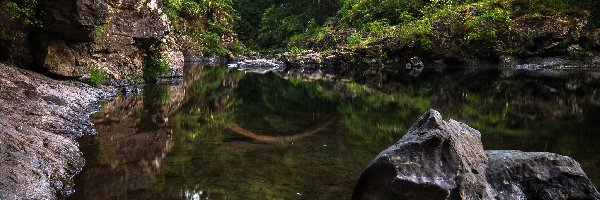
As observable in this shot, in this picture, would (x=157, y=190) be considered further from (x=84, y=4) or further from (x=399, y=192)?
(x=84, y=4)

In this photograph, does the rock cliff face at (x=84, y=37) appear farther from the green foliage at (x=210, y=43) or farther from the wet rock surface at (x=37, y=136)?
the green foliage at (x=210, y=43)

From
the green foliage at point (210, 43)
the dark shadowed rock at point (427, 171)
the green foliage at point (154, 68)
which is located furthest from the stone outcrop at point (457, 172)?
the green foliage at point (210, 43)

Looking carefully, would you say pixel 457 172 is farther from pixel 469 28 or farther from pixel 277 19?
pixel 277 19

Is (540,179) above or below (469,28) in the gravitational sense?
below

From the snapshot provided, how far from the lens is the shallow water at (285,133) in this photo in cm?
696

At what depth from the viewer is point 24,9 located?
1495cm

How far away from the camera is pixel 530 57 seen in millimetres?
33625

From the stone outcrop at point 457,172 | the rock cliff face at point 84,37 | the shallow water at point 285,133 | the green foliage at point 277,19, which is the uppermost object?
the green foliage at point 277,19

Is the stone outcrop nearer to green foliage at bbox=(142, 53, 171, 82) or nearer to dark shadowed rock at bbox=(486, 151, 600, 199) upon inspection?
dark shadowed rock at bbox=(486, 151, 600, 199)

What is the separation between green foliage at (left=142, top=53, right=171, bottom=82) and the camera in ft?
76.1

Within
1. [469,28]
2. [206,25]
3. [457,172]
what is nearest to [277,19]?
[206,25]

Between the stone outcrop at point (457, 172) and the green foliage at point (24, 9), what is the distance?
12.3 m

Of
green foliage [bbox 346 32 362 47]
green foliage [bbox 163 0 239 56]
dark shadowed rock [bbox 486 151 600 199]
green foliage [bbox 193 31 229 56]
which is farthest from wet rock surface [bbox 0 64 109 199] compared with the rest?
green foliage [bbox 193 31 229 56]

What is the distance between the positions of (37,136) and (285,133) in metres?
4.58
